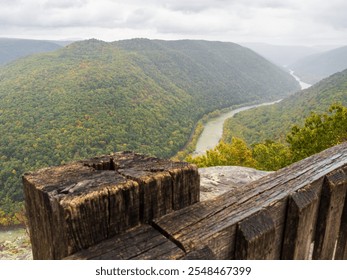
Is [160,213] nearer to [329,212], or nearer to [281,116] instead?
[329,212]

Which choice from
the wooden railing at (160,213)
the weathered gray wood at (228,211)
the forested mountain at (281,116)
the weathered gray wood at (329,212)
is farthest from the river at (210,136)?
the wooden railing at (160,213)

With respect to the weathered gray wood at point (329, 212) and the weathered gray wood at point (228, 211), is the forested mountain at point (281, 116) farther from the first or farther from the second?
the weathered gray wood at point (228, 211)

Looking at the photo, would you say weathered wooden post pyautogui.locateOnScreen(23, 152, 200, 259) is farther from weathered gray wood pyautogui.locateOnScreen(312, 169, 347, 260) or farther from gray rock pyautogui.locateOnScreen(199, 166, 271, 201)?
weathered gray wood pyautogui.locateOnScreen(312, 169, 347, 260)

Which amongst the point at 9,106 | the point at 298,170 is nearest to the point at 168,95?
the point at 9,106

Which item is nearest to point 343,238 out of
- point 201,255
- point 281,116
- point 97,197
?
point 201,255

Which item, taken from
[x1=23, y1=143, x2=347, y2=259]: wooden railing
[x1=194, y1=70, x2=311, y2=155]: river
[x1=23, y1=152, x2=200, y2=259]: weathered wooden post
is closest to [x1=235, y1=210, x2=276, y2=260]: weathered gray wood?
[x1=23, y1=143, x2=347, y2=259]: wooden railing
